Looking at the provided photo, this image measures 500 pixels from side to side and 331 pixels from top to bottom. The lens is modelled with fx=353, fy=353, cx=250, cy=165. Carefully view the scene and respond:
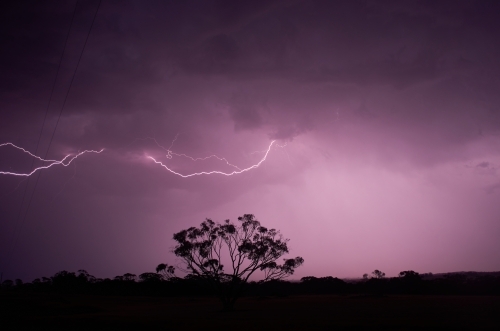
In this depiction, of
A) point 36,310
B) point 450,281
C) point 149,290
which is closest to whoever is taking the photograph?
point 36,310

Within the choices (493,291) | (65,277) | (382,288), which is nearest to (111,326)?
(493,291)

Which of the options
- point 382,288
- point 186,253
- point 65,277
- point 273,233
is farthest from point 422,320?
point 65,277

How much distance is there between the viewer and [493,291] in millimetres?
74812

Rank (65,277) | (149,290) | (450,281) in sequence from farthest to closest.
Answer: (65,277), (149,290), (450,281)

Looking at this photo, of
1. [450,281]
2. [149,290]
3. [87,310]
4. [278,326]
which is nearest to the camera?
[278,326]

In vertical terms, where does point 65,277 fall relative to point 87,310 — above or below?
above

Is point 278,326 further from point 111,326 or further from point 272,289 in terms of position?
point 272,289

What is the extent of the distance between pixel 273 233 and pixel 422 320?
70.6 ft

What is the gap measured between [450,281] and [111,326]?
84471 mm

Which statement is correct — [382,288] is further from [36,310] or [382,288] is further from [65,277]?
[65,277]

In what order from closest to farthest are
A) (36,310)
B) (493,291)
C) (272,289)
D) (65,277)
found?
(36,310) → (493,291) → (272,289) → (65,277)

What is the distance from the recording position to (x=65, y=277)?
10988 centimetres

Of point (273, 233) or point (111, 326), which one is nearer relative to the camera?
point (111, 326)

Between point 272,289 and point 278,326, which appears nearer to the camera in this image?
point 278,326
